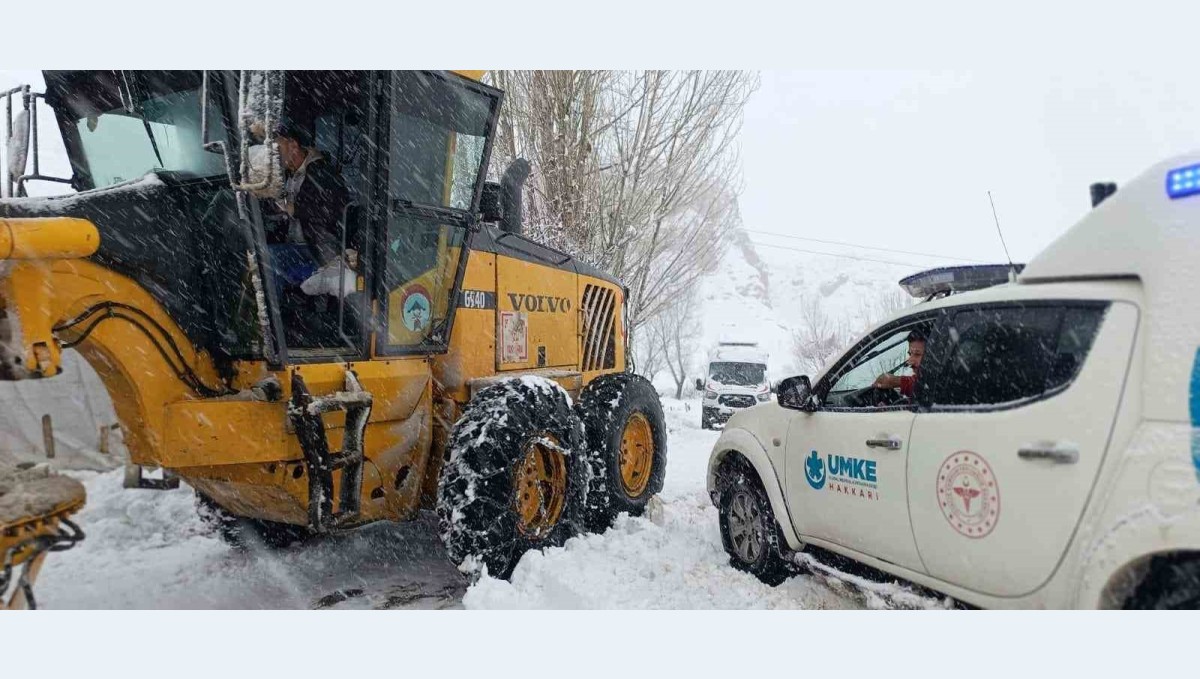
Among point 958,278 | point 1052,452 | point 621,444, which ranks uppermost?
point 958,278

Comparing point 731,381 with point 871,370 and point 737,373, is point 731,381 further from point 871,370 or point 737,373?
point 871,370

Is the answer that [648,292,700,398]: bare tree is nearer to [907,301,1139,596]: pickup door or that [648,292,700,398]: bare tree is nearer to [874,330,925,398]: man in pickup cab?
[874,330,925,398]: man in pickup cab

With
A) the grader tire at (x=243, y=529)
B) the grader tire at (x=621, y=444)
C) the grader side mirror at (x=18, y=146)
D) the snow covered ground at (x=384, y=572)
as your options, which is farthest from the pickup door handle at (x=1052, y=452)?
the grader side mirror at (x=18, y=146)

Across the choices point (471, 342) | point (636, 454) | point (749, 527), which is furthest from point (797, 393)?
point (636, 454)

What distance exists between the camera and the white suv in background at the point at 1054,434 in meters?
2.30

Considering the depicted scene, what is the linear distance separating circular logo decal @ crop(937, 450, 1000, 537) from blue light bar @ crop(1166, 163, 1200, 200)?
44.3 inches

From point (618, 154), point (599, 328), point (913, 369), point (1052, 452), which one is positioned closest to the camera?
point (1052, 452)

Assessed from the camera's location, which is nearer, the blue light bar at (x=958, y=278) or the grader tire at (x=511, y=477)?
the grader tire at (x=511, y=477)

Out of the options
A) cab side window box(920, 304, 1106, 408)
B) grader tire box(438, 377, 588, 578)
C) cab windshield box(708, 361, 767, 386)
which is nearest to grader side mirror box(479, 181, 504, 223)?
grader tire box(438, 377, 588, 578)

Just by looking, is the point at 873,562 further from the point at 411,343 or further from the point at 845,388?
the point at 411,343

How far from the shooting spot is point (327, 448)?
366 cm

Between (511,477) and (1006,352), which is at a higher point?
(1006,352)

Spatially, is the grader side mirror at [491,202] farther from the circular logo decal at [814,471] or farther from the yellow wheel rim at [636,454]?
the circular logo decal at [814,471]

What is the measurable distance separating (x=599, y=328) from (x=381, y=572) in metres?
3.04
